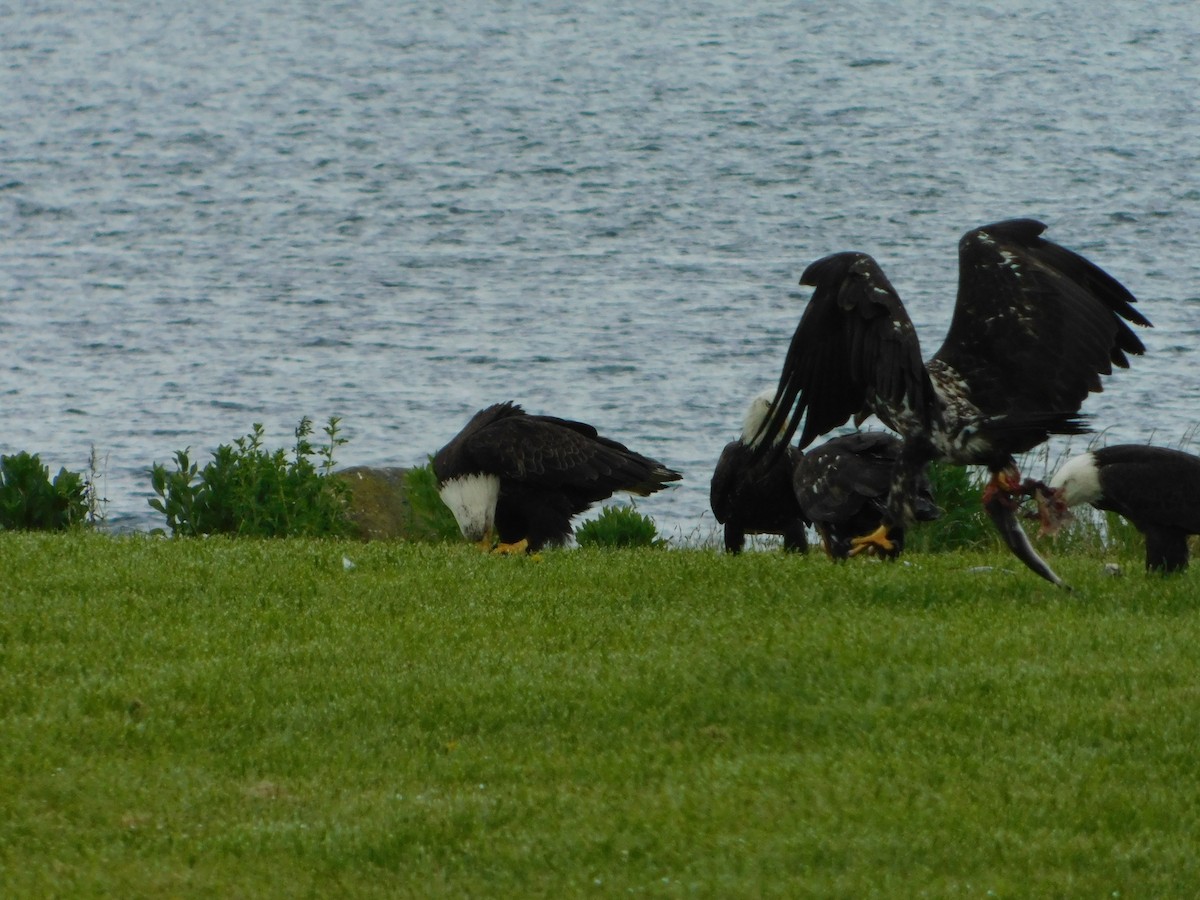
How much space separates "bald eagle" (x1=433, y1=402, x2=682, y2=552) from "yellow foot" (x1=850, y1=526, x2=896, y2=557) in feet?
7.94

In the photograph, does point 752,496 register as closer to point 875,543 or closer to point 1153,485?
point 875,543

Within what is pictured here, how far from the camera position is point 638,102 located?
2019 inches

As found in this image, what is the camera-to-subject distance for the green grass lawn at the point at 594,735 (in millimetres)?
6273

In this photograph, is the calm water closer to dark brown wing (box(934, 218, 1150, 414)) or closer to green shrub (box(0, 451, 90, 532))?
green shrub (box(0, 451, 90, 532))

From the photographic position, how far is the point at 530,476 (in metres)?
12.7

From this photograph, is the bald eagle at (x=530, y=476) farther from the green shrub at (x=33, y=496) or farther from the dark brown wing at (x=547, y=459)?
the green shrub at (x=33, y=496)

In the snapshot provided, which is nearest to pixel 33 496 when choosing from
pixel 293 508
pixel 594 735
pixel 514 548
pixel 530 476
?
pixel 293 508

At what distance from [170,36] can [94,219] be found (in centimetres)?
2299

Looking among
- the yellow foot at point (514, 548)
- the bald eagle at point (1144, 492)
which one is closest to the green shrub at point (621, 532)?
the yellow foot at point (514, 548)

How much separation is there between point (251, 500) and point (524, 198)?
2874cm

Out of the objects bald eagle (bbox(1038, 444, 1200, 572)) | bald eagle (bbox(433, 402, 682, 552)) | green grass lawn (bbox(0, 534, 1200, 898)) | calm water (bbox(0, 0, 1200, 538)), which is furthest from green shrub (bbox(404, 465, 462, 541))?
bald eagle (bbox(1038, 444, 1200, 572))

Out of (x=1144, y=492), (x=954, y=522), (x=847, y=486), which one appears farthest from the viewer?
(x=954, y=522)

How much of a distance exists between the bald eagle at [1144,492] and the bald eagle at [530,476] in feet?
11.9

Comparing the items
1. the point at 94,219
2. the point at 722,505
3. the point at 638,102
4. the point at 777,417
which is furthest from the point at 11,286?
the point at 777,417
